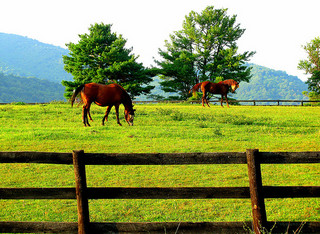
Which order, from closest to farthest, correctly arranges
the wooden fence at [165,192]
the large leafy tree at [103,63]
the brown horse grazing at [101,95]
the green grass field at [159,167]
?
the wooden fence at [165,192]
the green grass field at [159,167]
the brown horse grazing at [101,95]
the large leafy tree at [103,63]

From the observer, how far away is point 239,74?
190 ft

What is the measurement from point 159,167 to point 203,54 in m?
49.1

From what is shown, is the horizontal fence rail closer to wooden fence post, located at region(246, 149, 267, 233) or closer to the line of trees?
wooden fence post, located at region(246, 149, 267, 233)

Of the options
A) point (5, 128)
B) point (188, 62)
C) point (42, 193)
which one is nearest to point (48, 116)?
point (5, 128)

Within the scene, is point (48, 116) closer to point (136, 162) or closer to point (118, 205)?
point (118, 205)

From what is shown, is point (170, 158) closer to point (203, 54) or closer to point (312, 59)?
point (203, 54)

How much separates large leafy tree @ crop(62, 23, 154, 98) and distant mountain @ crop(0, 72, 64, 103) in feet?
325

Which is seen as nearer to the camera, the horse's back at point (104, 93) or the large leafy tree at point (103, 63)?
the horse's back at point (104, 93)

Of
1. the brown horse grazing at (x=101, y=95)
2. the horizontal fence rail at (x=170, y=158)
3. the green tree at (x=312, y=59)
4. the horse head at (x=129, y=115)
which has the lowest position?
the horizontal fence rail at (x=170, y=158)

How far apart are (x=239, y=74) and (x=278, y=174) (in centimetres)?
4987

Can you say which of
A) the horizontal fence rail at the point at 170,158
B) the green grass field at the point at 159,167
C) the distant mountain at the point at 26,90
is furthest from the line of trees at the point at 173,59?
the distant mountain at the point at 26,90

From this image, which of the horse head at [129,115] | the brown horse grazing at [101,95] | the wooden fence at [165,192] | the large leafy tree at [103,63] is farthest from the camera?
the large leafy tree at [103,63]

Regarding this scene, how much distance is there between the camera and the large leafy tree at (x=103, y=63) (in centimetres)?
5159

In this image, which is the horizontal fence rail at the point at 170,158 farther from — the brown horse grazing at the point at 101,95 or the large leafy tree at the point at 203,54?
the large leafy tree at the point at 203,54
